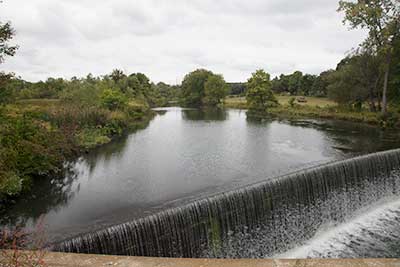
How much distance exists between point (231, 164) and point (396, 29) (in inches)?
723

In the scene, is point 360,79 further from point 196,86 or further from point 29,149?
point 196,86

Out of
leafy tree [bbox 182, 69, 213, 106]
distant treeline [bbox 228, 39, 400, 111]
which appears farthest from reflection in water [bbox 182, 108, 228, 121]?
leafy tree [bbox 182, 69, 213, 106]

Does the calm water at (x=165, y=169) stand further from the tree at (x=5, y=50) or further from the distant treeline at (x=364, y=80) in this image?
the distant treeline at (x=364, y=80)

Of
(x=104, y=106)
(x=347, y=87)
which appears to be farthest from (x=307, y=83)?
(x=104, y=106)

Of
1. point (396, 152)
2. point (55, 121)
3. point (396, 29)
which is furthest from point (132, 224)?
point (396, 29)

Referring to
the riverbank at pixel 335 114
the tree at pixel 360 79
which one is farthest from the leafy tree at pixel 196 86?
the tree at pixel 360 79

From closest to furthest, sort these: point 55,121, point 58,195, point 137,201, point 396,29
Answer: point 137,201 < point 58,195 < point 55,121 < point 396,29

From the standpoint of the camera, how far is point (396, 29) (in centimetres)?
2109

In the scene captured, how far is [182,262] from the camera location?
13.1 ft

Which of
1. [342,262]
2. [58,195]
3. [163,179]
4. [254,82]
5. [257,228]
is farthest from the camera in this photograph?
[254,82]

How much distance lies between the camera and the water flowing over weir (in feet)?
20.3

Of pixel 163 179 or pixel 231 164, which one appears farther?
pixel 231 164

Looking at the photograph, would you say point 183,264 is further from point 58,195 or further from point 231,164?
point 231,164

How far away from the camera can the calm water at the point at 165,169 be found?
7828 mm
